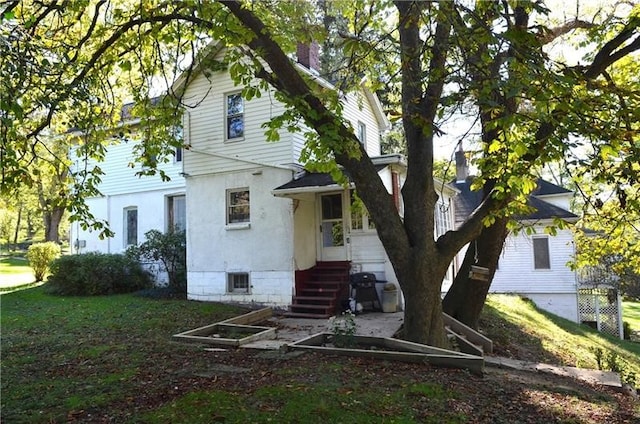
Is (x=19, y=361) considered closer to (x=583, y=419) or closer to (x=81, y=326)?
(x=81, y=326)

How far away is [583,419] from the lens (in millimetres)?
5148

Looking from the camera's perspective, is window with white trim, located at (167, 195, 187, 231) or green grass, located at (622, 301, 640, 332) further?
green grass, located at (622, 301, 640, 332)

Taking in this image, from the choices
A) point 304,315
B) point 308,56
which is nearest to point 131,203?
point 308,56

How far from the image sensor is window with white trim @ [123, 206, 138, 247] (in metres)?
18.5

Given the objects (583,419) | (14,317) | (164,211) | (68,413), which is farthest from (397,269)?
(164,211)

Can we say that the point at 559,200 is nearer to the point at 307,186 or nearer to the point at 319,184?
the point at 319,184

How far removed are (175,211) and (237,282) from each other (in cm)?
530

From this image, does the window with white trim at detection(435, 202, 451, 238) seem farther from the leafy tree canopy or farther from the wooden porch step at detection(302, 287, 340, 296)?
the leafy tree canopy

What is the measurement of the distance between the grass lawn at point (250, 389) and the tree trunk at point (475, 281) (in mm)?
2810

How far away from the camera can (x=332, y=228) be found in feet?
44.1

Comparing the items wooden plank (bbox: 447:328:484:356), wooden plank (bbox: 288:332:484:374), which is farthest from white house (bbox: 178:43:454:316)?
wooden plank (bbox: 288:332:484:374)

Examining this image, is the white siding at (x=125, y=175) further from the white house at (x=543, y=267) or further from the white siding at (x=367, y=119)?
the white house at (x=543, y=267)

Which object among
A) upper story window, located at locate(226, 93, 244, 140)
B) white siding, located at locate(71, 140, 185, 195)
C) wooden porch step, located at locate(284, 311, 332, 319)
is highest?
upper story window, located at locate(226, 93, 244, 140)

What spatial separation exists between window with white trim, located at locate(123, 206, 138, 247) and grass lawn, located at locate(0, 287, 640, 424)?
9462mm
